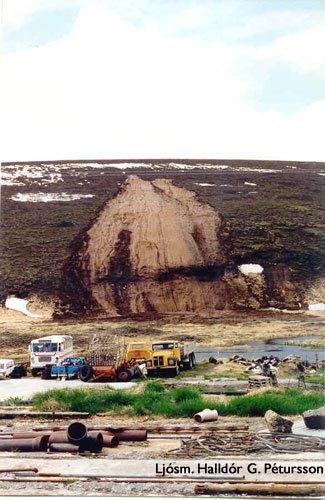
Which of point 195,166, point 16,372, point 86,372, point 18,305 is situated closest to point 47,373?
point 16,372

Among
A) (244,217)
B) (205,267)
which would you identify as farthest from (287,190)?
(205,267)

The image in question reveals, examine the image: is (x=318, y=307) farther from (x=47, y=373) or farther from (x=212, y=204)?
(x=47, y=373)

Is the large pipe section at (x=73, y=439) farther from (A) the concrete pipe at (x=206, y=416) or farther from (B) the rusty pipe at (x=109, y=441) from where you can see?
(A) the concrete pipe at (x=206, y=416)

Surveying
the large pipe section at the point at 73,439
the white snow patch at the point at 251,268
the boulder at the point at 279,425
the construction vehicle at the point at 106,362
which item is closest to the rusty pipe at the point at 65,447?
the large pipe section at the point at 73,439

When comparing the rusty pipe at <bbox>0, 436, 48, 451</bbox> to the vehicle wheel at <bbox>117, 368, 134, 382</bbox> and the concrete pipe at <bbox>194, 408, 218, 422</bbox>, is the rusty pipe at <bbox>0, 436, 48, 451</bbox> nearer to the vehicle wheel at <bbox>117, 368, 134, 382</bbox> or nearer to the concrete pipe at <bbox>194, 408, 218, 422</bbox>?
the vehicle wheel at <bbox>117, 368, 134, 382</bbox>

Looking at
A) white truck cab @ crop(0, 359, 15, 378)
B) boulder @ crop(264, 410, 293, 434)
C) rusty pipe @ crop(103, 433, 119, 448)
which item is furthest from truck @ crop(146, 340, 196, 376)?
white truck cab @ crop(0, 359, 15, 378)

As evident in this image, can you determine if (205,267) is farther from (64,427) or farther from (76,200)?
(64,427)
